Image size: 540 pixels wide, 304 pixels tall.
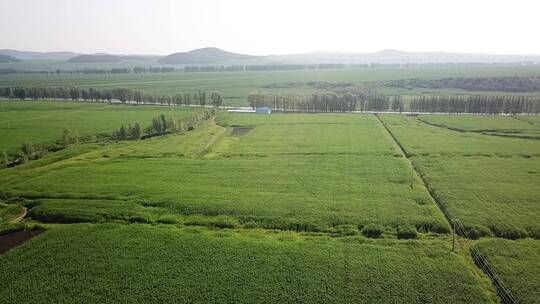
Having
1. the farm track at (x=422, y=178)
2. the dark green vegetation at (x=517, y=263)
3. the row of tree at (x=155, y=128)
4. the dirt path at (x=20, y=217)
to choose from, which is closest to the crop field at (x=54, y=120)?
the row of tree at (x=155, y=128)

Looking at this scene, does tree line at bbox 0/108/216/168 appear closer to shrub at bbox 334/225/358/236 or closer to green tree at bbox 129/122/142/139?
green tree at bbox 129/122/142/139

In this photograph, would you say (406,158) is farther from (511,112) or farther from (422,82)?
(422,82)

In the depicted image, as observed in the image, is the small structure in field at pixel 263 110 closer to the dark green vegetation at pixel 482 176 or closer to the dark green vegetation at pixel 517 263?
the dark green vegetation at pixel 482 176

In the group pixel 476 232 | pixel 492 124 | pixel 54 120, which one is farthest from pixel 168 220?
pixel 492 124

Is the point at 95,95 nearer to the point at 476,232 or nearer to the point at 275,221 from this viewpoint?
the point at 275,221

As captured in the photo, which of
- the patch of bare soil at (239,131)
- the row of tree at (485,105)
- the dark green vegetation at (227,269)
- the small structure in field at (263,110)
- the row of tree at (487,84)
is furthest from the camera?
the row of tree at (487,84)
